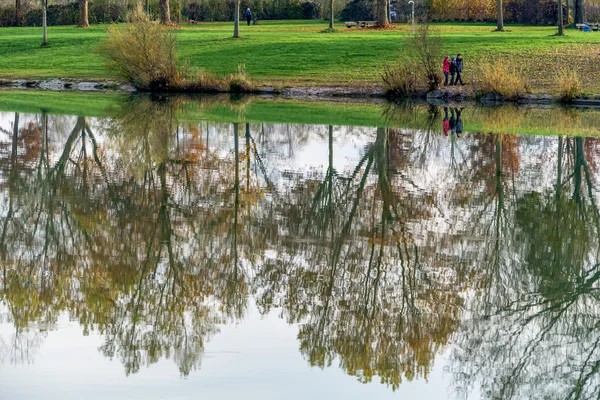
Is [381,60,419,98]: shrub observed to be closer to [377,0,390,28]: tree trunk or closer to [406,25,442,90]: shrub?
[406,25,442,90]: shrub

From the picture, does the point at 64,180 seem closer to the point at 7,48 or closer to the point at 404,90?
the point at 404,90

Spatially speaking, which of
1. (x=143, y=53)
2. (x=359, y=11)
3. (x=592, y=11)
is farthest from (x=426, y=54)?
(x=592, y=11)

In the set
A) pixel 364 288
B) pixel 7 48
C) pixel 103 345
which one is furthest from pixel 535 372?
pixel 7 48

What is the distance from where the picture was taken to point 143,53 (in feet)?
147

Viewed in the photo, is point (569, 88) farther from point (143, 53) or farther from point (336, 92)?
point (143, 53)

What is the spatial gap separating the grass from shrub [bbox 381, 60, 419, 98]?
3.22 meters

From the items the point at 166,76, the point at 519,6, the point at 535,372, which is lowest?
the point at 535,372

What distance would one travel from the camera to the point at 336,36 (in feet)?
196

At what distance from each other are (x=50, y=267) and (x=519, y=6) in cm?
7082

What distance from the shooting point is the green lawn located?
47844mm

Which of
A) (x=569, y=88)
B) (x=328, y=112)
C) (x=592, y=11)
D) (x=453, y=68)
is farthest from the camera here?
(x=592, y=11)

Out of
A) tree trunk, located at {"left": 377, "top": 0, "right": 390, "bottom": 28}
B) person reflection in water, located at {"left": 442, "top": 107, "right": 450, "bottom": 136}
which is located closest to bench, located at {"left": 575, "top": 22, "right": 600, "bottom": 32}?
tree trunk, located at {"left": 377, "top": 0, "right": 390, "bottom": 28}

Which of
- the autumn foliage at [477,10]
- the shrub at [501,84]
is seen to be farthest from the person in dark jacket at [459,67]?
the autumn foliage at [477,10]

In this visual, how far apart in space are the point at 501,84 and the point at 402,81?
4.37 m
